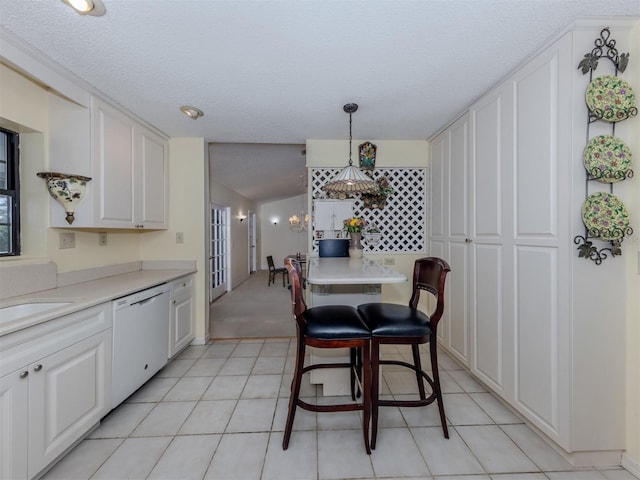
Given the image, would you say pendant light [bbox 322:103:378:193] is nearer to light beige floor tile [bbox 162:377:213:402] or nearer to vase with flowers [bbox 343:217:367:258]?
vase with flowers [bbox 343:217:367:258]

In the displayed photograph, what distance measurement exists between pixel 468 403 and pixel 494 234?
1.21m

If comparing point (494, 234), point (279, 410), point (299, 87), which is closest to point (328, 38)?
point (299, 87)

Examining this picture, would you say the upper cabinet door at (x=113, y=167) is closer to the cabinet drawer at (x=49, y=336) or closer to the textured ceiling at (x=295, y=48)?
the textured ceiling at (x=295, y=48)

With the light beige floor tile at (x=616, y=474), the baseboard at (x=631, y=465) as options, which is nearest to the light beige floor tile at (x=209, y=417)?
the light beige floor tile at (x=616, y=474)

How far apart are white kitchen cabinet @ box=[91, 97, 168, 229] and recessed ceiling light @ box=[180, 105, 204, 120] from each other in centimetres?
51

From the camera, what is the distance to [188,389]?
2203mm

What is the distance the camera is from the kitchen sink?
156 centimetres

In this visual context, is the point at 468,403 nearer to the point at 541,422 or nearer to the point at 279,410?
the point at 541,422

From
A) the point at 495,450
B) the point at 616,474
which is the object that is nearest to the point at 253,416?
the point at 495,450

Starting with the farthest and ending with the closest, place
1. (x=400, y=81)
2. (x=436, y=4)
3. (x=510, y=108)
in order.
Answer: (x=400, y=81), (x=510, y=108), (x=436, y=4)

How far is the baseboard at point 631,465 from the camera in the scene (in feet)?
4.59

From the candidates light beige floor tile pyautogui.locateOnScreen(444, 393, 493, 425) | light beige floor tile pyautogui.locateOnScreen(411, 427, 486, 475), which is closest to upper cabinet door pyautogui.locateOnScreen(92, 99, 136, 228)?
light beige floor tile pyautogui.locateOnScreen(411, 427, 486, 475)

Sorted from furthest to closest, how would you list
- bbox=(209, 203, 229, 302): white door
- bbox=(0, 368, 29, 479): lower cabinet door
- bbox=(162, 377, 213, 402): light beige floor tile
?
bbox=(209, 203, 229, 302): white door
bbox=(162, 377, 213, 402): light beige floor tile
bbox=(0, 368, 29, 479): lower cabinet door

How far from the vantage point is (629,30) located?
4.61ft
